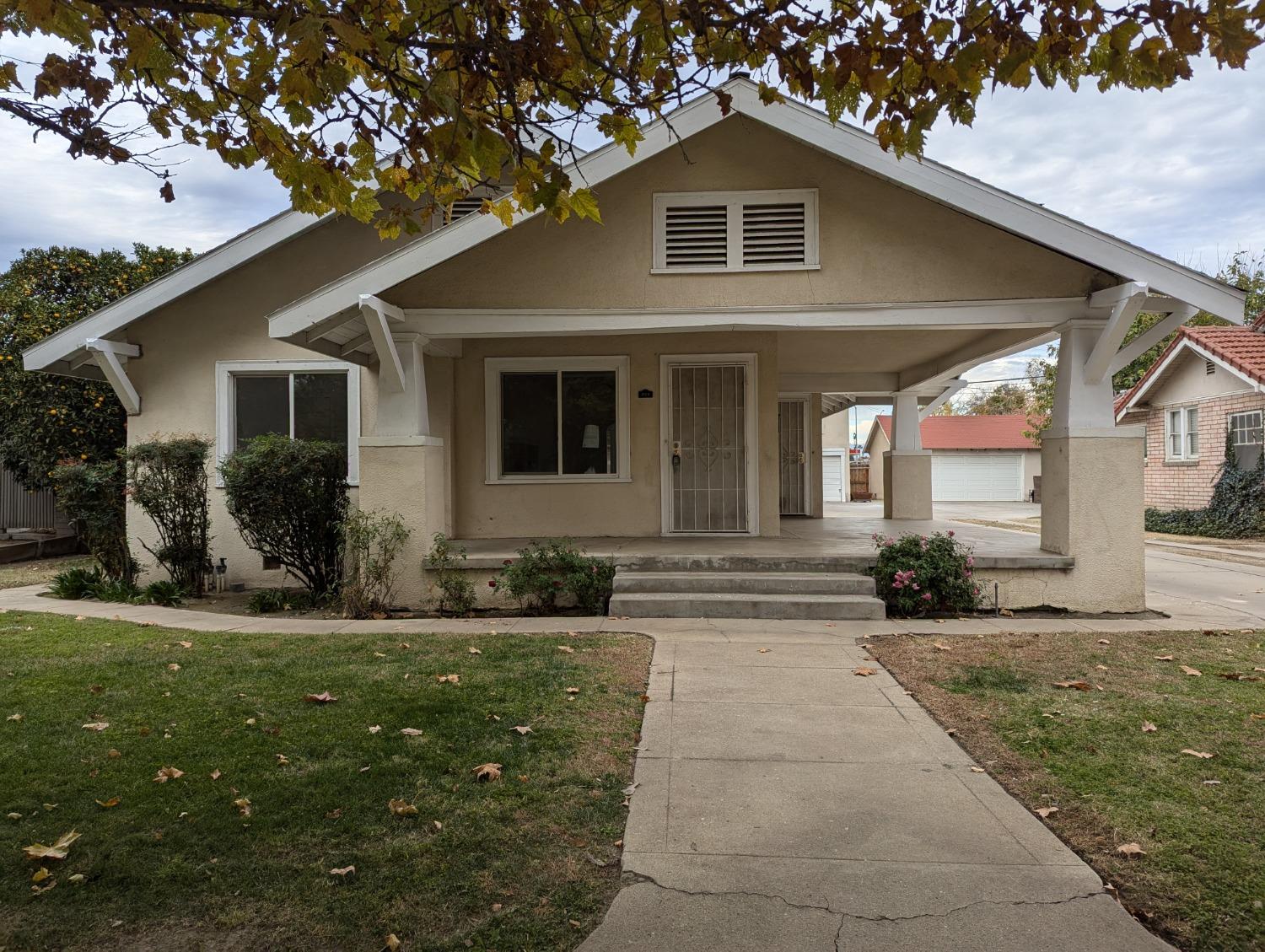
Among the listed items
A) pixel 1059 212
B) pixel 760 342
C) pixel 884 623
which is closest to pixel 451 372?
pixel 760 342

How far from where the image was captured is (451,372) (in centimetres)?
1081

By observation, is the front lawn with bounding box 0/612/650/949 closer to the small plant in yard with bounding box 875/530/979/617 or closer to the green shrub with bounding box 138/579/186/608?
the green shrub with bounding box 138/579/186/608

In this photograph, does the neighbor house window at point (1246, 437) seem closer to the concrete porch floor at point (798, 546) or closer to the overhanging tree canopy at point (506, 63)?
the concrete porch floor at point (798, 546)

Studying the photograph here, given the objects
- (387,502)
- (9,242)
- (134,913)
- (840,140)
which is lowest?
(134,913)

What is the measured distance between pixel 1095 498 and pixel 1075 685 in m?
3.61

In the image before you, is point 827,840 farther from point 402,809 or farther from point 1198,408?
point 1198,408

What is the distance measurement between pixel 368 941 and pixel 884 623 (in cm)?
612

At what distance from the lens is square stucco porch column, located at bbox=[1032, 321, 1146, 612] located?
27.1 ft

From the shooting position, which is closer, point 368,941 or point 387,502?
point 368,941

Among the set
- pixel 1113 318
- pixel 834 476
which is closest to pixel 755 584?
pixel 1113 318

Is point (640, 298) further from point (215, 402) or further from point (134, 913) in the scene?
point (134, 913)

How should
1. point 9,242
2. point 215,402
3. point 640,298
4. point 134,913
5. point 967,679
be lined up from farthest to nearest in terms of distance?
point 9,242, point 215,402, point 640,298, point 967,679, point 134,913

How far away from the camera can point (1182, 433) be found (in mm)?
20734

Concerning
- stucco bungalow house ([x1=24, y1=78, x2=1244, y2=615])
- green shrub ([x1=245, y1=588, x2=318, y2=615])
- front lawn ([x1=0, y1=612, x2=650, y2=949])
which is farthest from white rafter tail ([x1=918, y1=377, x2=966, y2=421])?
front lawn ([x1=0, y1=612, x2=650, y2=949])
